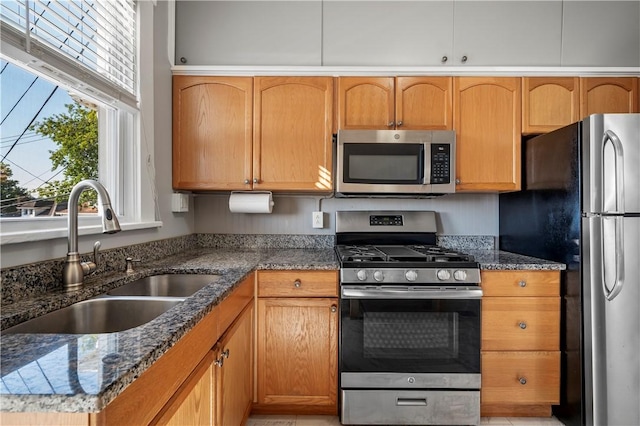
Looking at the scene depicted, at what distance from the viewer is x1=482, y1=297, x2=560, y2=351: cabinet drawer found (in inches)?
73.7

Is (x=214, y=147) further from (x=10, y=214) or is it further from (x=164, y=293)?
(x=10, y=214)

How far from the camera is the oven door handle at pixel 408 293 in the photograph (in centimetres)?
178

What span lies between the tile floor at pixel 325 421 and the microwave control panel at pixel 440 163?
1352 mm

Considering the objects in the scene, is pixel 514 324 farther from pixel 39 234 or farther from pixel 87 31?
pixel 87 31

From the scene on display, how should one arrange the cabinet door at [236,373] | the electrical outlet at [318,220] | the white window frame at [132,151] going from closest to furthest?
the cabinet door at [236,373] < the white window frame at [132,151] < the electrical outlet at [318,220]

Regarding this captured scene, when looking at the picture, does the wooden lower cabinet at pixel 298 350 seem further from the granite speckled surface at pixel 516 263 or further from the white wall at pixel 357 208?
the granite speckled surface at pixel 516 263

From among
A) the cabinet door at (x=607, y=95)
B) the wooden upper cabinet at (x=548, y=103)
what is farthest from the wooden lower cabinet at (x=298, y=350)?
the cabinet door at (x=607, y=95)

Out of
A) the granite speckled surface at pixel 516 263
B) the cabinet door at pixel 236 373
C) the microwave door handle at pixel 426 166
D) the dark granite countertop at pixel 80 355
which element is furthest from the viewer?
the microwave door handle at pixel 426 166

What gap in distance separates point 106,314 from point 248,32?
6.16 ft

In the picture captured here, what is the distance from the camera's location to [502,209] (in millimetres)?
2455

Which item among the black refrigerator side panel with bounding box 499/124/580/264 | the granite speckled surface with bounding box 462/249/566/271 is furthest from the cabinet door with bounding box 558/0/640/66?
the granite speckled surface with bounding box 462/249/566/271

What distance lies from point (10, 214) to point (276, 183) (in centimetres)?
129

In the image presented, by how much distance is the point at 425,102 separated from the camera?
86.2 inches

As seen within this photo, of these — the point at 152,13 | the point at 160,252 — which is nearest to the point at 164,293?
the point at 160,252
